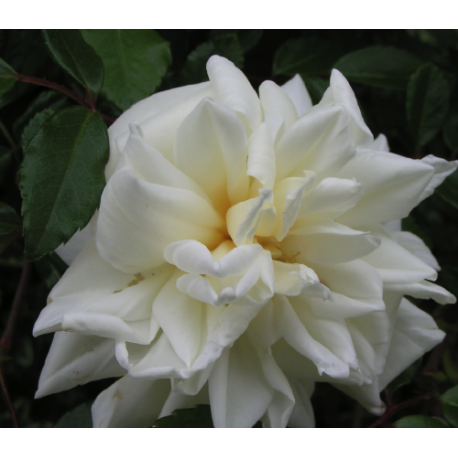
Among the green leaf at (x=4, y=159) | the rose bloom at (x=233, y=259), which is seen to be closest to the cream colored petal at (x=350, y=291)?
the rose bloom at (x=233, y=259)

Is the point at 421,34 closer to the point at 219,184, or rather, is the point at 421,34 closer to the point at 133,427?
the point at 219,184

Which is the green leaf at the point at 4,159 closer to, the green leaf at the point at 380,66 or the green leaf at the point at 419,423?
the green leaf at the point at 380,66

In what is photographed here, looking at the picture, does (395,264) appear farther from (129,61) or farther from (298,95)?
(129,61)

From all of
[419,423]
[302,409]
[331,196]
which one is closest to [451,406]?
[419,423]

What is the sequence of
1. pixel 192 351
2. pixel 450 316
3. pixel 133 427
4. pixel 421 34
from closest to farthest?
pixel 192 351 → pixel 133 427 → pixel 450 316 → pixel 421 34

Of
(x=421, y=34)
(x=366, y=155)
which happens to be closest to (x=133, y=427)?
(x=366, y=155)

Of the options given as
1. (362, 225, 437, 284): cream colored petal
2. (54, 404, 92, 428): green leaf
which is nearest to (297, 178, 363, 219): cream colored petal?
(362, 225, 437, 284): cream colored petal

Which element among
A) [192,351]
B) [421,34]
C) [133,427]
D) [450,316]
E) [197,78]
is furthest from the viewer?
[421,34]

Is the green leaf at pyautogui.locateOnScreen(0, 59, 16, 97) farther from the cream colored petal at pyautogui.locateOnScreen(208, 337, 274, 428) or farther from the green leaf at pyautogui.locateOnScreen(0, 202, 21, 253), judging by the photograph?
the cream colored petal at pyautogui.locateOnScreen(208, 337, 274, 428)
